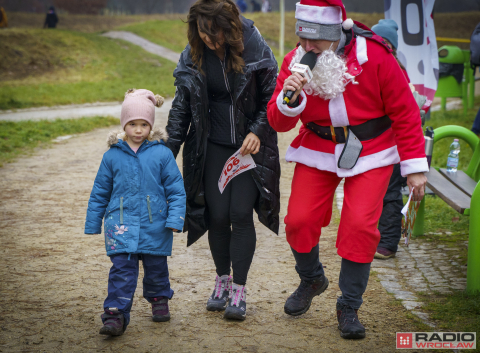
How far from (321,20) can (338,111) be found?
0.50 m

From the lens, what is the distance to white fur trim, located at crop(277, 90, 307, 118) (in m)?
2.89

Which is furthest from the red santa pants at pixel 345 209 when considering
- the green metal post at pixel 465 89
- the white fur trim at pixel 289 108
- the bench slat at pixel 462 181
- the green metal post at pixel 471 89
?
the green metal post at pixel 471 89

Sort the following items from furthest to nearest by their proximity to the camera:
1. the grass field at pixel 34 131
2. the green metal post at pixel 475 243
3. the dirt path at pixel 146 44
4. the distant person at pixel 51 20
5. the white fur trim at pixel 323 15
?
the distant person at pixel 51 20
the dirt path at pixel 146 44
the grass field at pixel 34 131
the green metal post at pixel 475 243
the white fur trim at pixel 323 15

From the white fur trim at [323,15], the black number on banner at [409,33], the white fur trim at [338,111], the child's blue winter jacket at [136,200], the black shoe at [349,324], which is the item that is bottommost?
the black shoe at [349,324]

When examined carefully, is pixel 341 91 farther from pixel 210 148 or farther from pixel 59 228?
pixel 59 228

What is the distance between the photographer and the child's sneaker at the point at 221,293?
11.6ft

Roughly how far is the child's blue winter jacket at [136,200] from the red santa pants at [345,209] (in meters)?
0.70

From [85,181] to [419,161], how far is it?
5.36 meters

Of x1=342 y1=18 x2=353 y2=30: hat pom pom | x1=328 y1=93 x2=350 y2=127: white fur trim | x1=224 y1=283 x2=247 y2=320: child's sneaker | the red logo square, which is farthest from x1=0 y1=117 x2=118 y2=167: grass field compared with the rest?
the red logo square

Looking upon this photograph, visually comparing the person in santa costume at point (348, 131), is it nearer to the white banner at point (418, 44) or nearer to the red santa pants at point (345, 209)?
the red santa pants at point (345, 209)

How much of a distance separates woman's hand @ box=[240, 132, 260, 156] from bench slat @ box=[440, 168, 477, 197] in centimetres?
217

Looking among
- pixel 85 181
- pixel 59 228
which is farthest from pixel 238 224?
pixel 85 181

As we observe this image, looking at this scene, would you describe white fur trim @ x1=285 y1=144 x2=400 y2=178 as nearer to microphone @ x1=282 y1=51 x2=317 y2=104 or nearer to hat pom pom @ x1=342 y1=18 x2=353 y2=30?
microphone @ x1=282 y1=51 x2=317 y2=104

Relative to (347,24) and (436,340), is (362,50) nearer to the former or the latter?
(347,24)
